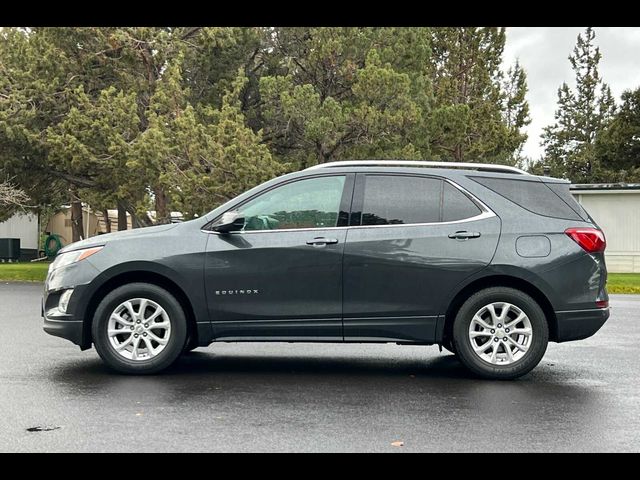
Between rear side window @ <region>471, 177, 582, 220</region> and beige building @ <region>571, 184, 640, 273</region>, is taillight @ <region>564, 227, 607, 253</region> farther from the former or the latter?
beige building @ <region>571, 184, 640, 273</region>

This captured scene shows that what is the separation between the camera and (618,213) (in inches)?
1078

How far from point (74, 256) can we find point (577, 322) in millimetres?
4671

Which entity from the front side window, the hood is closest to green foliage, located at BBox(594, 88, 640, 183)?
the front side window

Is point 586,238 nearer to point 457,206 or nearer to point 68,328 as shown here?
point 457,206

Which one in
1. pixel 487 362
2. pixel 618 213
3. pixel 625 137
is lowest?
pixel 487 362

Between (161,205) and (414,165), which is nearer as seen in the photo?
(414,165)

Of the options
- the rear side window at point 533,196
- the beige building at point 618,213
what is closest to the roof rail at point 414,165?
the rear side window at point 533,196

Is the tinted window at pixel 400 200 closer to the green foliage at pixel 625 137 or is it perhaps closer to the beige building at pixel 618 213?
the beige building at pixel 618 213

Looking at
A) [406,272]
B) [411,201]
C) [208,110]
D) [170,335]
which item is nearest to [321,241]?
[406,272]

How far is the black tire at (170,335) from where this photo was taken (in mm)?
7422

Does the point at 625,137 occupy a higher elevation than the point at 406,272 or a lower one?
higher
